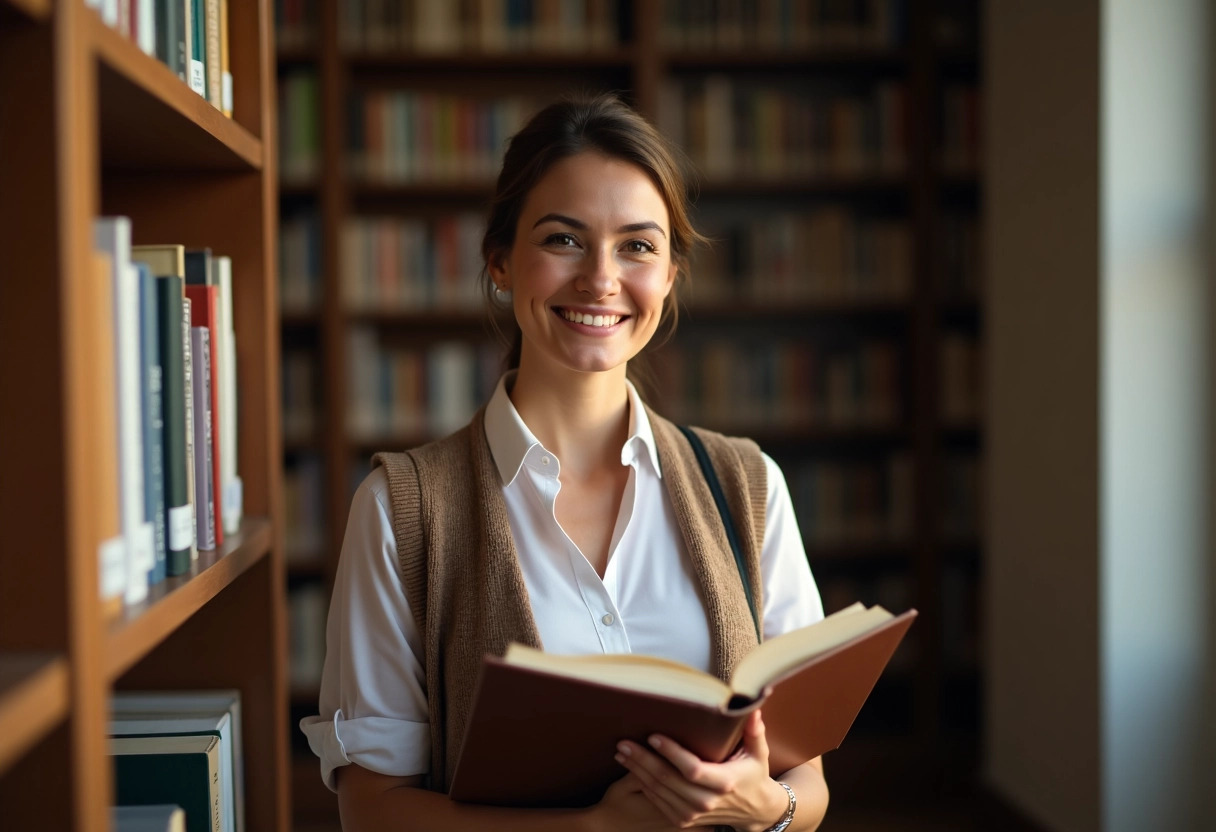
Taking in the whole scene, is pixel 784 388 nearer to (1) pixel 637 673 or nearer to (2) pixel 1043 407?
(2) pixel 1043 407

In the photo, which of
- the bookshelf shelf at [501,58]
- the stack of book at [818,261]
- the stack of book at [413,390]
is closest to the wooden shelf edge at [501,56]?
the bookshelf shelf at [501,58]

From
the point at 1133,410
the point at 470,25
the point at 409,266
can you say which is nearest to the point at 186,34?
the point at 1133,410

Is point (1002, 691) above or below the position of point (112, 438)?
below

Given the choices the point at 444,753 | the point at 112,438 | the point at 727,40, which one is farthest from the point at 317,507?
the point at 112,438

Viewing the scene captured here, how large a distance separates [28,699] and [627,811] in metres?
0.69

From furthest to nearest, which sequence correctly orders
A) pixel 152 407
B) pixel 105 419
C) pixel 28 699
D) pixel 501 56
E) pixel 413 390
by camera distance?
pixel 413 390 → pixel 501 56 → pixel 152 407 → pixel 105 419 → pixel 28 699

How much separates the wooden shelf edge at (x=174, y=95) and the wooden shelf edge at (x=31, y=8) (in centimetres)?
→ 5

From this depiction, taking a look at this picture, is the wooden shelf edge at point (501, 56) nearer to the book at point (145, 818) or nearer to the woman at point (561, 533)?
the woman at point (561, 533)

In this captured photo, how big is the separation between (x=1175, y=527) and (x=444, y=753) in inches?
78.0

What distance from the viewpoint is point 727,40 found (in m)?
3.42

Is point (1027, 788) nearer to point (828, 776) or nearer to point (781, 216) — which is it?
point (828, 776)

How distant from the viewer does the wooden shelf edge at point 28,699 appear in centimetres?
61

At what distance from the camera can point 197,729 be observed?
1186 millimetres

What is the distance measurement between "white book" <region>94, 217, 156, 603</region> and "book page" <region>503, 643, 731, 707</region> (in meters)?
0.34
